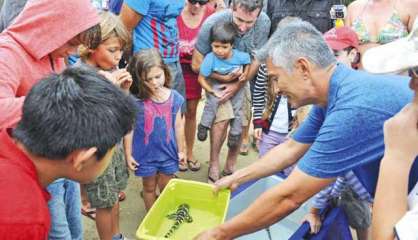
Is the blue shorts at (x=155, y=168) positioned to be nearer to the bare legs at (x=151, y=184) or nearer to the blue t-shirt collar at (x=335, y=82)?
the bare legs at (x=151, y=184)

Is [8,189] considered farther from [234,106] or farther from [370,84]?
[234,106]

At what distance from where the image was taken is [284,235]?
3020 millimetres

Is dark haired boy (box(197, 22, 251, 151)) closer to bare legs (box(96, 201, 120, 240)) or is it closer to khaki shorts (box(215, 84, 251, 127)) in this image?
khaki shorts (box(215, 84, 251, 127))

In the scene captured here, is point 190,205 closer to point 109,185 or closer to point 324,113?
point 109,185

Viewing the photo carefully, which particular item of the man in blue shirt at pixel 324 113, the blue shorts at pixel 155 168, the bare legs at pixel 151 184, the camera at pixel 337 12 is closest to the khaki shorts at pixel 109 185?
the blue shorts at pixel 155 168

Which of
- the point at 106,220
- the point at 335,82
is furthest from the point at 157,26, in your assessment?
the point at 335,82

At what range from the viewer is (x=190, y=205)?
277 centimetres

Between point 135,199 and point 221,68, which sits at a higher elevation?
point 221,68

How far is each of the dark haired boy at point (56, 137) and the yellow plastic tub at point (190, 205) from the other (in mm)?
1120

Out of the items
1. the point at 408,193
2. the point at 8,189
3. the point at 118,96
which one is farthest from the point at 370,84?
the point at 8,189

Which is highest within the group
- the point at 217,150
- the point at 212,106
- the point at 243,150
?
the point at 212,106

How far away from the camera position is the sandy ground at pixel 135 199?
10.7 ft

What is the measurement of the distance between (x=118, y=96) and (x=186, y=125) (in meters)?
2.55

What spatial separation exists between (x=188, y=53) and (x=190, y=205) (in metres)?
1.40
